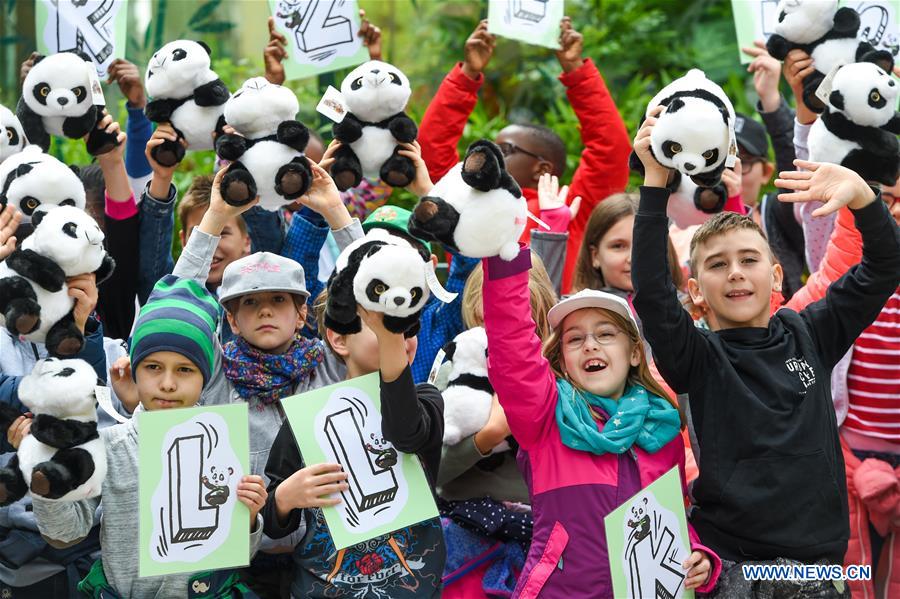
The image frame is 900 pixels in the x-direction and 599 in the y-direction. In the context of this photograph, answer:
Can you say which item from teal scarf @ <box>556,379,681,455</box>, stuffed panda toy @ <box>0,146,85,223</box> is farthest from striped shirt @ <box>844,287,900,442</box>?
stuffed panda toy @ <box>0,146,85,223</box>

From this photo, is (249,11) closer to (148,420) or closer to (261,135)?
(261,135)

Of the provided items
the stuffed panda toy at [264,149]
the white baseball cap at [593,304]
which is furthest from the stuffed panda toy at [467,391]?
the stuffed panda toy at [264,149]

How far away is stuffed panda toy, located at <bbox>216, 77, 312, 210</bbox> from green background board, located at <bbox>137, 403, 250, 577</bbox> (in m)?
0.56

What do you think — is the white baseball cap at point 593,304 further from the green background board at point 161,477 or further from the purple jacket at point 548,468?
the green background board at point 161,477

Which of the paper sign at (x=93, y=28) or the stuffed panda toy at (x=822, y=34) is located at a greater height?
the stuffed panda toy at (x=822, y=34)

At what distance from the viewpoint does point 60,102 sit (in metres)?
3.21

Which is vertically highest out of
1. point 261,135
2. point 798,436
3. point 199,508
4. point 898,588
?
point 261,135

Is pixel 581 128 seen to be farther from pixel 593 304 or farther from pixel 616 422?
pixel 616 422

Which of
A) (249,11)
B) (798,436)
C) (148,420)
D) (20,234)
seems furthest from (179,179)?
(798,436)

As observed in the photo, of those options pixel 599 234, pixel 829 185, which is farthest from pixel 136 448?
pixel 829 185

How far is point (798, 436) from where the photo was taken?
267cm

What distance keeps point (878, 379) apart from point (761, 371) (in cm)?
74

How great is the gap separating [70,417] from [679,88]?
1585 millimetres

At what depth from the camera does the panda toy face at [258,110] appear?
111 inches
